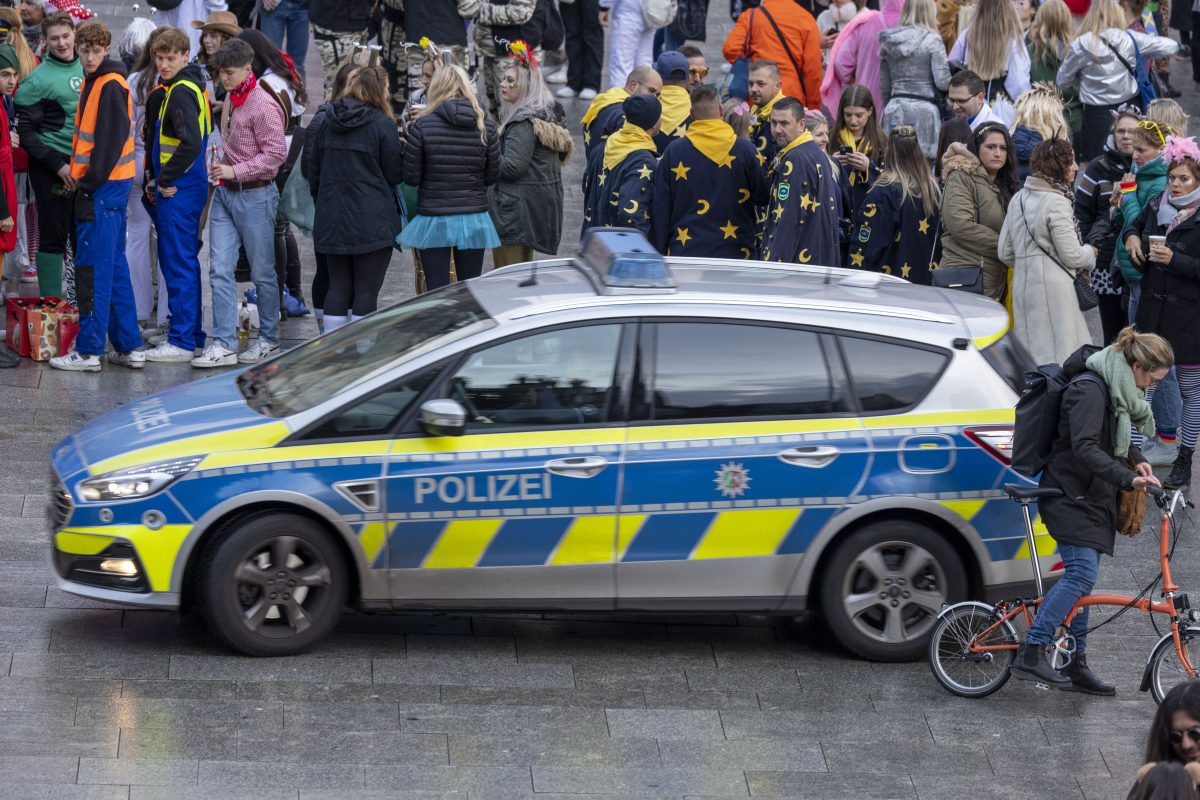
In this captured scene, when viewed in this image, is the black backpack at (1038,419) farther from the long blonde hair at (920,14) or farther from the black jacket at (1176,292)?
the long blonde hair at (920,14)

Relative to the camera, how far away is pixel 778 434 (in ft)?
25.1

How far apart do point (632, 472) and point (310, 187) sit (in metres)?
5.01

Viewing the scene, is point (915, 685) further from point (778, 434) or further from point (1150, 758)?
point (1150, 758)

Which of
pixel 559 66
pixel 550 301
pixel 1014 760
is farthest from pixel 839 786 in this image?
pixel 559 66

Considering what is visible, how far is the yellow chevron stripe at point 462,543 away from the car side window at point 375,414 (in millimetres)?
507

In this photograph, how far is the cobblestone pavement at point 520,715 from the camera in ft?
21.9

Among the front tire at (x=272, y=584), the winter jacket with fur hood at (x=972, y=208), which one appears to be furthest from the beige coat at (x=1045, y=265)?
the front tire at (x=272, y=584)

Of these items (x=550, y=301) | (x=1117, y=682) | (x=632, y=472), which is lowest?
(x=1117, y=682)

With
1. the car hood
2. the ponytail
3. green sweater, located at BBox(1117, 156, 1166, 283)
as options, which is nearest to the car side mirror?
the car hood

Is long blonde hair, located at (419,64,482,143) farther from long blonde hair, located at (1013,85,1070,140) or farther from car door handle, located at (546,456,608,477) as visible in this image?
car door handle, located at (546,456,608,477)

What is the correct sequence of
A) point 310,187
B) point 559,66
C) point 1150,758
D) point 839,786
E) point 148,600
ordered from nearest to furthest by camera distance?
point 1150,758, point 839,786, point 148,600, point 310,187, point 559,66

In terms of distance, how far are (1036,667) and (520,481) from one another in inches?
91.5

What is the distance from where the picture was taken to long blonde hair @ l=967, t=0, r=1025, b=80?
1409 cm

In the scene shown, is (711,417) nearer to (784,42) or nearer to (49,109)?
(49,109)
